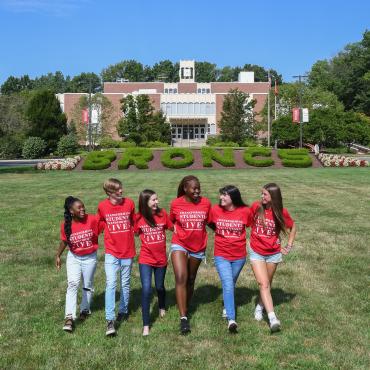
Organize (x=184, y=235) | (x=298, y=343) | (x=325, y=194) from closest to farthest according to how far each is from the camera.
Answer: (x=298, y=343)
(x=184, y=235)
(x=325, y=194)

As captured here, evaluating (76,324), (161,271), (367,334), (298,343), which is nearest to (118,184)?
(161,271)

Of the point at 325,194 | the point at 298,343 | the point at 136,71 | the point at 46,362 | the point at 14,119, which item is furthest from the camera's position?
the point at 136,71

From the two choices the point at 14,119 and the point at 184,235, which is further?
the point at 14,119

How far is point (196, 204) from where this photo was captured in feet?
18.0

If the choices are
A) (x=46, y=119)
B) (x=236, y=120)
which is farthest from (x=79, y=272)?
(x=236, y=120)

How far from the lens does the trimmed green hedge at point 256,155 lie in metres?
32.3

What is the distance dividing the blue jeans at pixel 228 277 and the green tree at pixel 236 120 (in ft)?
172

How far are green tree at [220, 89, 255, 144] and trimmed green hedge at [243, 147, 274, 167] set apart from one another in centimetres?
2392

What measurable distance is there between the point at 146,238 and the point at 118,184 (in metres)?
0.61

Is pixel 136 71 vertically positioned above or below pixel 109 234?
above

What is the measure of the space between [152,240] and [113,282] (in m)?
0.57

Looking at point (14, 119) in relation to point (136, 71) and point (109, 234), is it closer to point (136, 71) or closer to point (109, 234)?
point (109, 234)

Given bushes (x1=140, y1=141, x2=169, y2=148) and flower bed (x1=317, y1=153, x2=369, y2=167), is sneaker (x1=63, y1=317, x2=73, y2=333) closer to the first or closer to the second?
flower bed (x1=317, y1=153, x2=369, y2=167)

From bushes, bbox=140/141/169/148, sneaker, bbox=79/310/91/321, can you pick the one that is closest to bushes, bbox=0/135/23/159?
bushes, bbox=140/141/169/148
